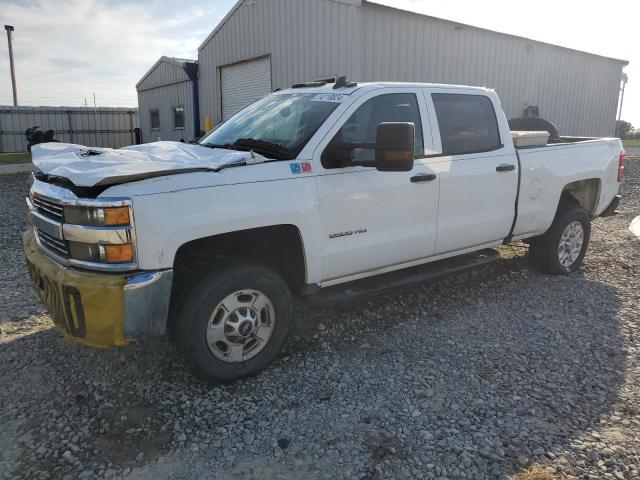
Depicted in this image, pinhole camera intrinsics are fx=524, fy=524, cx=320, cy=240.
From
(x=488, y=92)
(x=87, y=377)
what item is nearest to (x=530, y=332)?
(x=488, y=92)

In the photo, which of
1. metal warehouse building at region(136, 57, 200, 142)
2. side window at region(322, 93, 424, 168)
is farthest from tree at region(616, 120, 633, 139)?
side window at region(322, 93, 424, 168)

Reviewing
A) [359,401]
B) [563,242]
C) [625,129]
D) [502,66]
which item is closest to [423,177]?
[359,401]

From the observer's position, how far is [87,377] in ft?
11.9

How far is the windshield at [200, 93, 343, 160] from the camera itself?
3826mm

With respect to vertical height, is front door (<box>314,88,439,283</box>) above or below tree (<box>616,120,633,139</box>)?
below

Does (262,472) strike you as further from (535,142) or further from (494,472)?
(535,142)

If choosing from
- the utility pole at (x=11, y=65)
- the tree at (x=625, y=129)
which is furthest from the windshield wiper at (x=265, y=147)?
the tree at (x=625, y=129)

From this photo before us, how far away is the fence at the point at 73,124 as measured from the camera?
82.0 feet

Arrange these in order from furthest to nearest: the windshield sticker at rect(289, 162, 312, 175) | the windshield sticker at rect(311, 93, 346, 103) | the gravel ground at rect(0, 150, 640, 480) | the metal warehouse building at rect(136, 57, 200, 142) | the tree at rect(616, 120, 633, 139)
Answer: the tree at rect(616, 120, 633, 139)
the metal warehouse building at rect(136, 57, 200, 142)
the windshield sticker at rect(311, 93, 346, 103)
the windshield sticker at rect(289, 162, 312, 175)
the gravel ground at rect(0, 150, 640, 480)

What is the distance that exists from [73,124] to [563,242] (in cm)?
2618

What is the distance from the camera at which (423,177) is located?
423 centimetres

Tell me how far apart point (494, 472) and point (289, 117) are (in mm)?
2860

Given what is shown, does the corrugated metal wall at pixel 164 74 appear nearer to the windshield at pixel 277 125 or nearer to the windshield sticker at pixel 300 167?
the windshield at pixel 277 125

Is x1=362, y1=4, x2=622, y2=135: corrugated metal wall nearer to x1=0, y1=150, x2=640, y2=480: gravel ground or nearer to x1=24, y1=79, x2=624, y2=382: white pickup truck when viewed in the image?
x1=24, y1=79, x2=624, y2=382: white pickup truck
